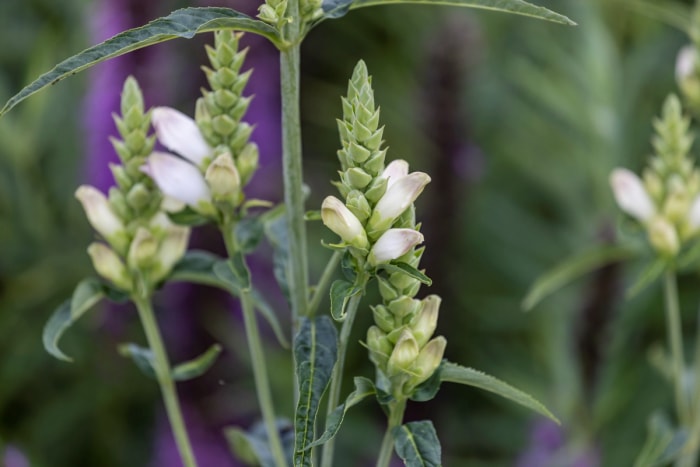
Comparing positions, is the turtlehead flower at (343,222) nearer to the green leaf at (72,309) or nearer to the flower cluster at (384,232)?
the flower cluster at (384,232)

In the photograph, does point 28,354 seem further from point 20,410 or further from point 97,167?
point 97,167

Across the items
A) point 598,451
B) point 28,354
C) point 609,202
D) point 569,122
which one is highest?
point 569,122

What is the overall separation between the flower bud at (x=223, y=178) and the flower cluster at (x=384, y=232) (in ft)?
0.34

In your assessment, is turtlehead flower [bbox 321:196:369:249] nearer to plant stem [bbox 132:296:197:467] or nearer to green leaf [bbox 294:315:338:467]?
green leaf [bbox 294:315:338:467]

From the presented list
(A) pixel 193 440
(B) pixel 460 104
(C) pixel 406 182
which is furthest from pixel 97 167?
(C) pixel 406 182

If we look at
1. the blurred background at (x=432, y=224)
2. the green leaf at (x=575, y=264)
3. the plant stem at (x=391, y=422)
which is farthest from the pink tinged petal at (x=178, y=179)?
the blurred background at (x=432, y=224)

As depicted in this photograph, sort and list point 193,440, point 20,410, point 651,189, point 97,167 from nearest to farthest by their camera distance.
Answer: point 651,189 → point 193,440 → point 97,167 → point 20,410

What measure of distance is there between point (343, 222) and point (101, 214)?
0.84 feet

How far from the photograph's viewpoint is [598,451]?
5.08ft

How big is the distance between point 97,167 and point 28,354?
1.17 ft

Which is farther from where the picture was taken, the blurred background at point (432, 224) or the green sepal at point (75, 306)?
the blurred background at point (432, 224)

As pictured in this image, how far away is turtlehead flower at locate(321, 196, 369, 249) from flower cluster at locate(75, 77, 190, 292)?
20cm

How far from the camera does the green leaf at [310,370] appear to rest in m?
0.62

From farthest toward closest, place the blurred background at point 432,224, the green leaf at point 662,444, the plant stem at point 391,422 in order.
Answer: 1. the blurred background at point 432,224
2. the green leaf at point 662,444
3. the plant stem at point 391,422
